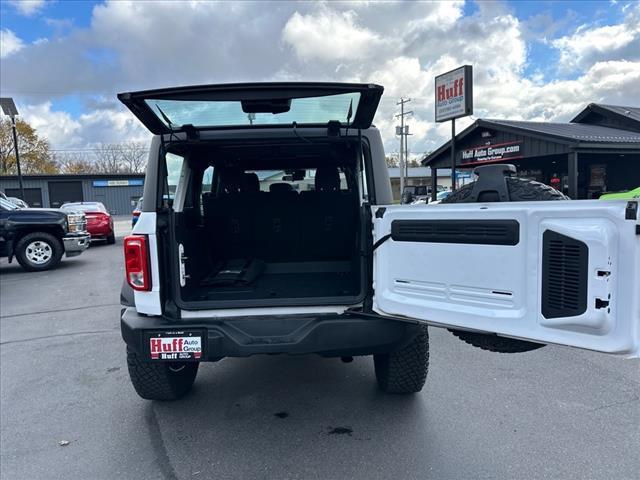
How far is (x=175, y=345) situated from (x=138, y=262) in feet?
1.86

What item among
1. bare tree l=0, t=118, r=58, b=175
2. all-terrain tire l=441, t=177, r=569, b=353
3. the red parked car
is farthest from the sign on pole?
bare tree l=0, t=118, r=58, b=175

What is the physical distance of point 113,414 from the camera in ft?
11.3

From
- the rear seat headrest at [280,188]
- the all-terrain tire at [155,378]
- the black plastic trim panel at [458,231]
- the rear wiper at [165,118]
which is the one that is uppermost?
the rear wiper at [165,118]

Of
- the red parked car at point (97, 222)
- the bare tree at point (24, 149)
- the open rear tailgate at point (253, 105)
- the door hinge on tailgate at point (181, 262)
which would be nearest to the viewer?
the open rear tailgate at point (253, 105)

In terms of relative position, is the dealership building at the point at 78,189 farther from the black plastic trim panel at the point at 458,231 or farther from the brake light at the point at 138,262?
the black plastic trim panel at the point at 458,231

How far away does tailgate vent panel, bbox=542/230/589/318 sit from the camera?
1.83m

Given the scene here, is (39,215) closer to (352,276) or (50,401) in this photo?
(50,401)

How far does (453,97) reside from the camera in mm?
18969

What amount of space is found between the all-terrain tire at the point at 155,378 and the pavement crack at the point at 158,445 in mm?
137

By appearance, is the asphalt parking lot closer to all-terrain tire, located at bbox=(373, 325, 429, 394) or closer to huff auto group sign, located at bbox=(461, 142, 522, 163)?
all-terrain tire, located at bbox=(373, 325, 429, 394)

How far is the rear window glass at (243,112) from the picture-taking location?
8.77ft

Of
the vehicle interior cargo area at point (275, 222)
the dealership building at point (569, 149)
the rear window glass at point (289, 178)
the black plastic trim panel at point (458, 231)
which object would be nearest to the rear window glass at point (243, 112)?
the vehicle interior cargo area at point (275, 222)

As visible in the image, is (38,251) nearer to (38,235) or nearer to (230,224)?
(38,235)

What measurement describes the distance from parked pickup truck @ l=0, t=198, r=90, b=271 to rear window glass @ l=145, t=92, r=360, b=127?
8.90m
